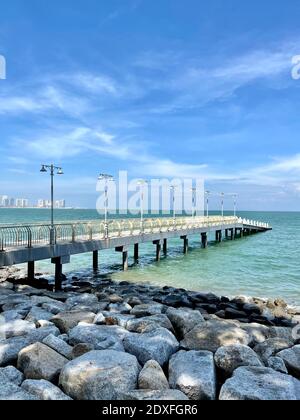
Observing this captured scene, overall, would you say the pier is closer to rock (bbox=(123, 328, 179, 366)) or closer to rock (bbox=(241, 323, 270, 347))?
rock (bbox=(123, 328, 179, 366))

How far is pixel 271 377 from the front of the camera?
4.67 metres

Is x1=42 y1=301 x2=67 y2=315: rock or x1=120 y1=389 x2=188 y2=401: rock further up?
x1=120 y1=389 x2=188 y2=401: rock

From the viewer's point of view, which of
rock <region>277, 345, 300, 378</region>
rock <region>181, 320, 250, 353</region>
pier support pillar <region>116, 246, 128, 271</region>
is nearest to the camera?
rock <region>277, 345, 300, 378</region>

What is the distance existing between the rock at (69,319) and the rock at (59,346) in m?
1.24

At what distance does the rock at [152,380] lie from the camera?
4.61 metres

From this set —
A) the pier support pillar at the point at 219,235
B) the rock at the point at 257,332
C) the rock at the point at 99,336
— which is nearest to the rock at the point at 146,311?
the rock at the point at 99,336

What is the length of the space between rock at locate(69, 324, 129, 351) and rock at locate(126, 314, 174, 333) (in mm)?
477

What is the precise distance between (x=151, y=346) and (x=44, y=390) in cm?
180

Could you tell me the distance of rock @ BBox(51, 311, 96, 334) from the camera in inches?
287

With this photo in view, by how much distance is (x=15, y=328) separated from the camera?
7.04 meters

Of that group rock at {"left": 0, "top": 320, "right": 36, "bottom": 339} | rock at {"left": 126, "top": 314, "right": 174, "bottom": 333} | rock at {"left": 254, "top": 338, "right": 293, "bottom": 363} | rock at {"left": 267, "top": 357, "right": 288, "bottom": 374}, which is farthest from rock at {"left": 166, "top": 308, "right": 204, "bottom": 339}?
rock at {"left": 0, "top": 320, "right": 36, "bottom": 339}

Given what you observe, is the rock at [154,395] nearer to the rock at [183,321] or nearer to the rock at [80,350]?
the rock at [80,350]

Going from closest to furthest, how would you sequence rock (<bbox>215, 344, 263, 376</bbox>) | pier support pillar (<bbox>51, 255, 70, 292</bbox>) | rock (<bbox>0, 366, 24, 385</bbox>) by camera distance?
rock (<bbox>0, 366, 24, 385</bbox>), rock (<bbox>215, 344, 263, 376</bbox>), pier support pillar (<bbox>51, 255, 70, 292</bbox>)
